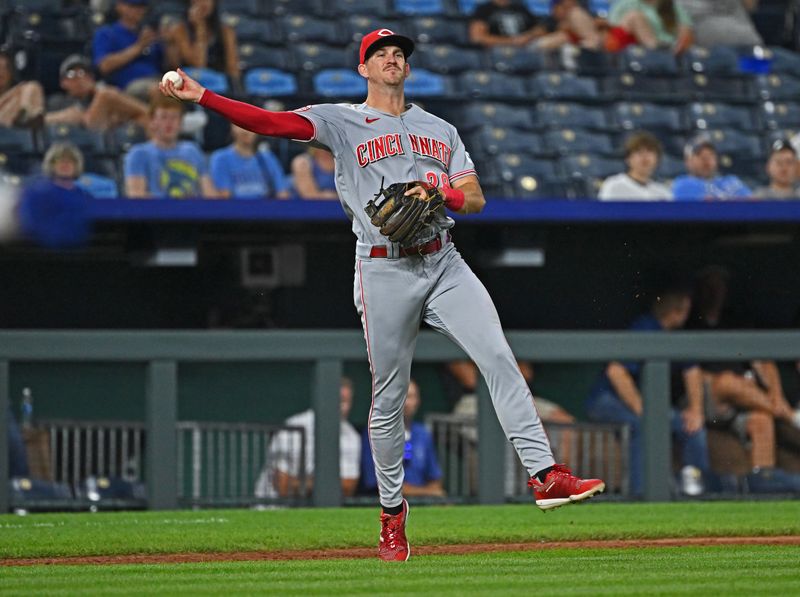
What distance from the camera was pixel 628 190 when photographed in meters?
10.2

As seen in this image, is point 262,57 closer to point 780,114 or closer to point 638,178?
point 638,178

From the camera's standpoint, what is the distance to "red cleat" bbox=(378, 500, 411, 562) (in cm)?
540

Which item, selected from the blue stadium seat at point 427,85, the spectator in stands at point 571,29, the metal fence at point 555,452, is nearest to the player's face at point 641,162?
the blue stadium seat at point 427,85

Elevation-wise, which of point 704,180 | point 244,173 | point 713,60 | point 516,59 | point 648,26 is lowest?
point 244,173

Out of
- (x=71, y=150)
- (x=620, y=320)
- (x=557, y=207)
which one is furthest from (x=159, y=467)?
(x=620, y=320)

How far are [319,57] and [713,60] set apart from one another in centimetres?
323

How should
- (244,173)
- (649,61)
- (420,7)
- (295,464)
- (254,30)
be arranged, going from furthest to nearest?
(420,7), (649,61), (254,30), (244,173), (295,464)

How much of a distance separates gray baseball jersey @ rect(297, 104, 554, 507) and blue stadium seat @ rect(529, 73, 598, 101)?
20.6 ft

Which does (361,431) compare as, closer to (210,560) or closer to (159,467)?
(159,467)

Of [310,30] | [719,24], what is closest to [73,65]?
[310,30]

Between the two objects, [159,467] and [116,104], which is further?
[116,104]

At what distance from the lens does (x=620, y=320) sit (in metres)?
10.7

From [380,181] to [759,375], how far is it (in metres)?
4.27

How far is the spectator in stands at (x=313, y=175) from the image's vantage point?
1004cm
